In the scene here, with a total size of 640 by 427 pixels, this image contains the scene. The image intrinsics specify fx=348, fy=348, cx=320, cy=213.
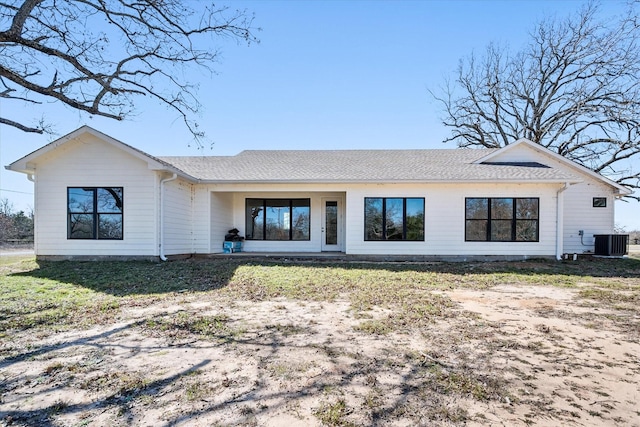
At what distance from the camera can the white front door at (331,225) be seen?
13.6m

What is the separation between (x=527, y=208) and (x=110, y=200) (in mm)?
13273

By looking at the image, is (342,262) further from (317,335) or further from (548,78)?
(548,78)

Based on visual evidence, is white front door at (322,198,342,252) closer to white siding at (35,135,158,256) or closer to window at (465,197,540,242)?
window at (465,197,540,242)

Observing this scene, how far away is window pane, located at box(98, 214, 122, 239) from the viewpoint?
34.5ft

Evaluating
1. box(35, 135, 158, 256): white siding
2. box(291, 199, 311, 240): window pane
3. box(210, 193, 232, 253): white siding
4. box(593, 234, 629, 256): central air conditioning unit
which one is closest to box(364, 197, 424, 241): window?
box(291, 199, 311, 240): window pane

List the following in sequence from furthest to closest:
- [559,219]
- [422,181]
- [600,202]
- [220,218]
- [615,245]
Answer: [600,202]
[220,218]
[615,245]
[559,219]
[422,181]

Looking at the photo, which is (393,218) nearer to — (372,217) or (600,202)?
(372,217)

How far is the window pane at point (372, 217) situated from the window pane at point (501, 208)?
12.3ft

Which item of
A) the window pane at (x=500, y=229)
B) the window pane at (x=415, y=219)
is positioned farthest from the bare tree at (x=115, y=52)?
the window pane at (x=500, y=229)

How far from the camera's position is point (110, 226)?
10.5 meters

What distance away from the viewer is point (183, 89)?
8758mm

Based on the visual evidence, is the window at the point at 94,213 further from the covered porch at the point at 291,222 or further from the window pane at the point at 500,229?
Result: the window pane at the point at 500,229

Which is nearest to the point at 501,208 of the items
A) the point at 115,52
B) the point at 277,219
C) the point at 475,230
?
the point at 475,230

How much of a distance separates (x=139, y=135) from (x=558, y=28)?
2506 cm
